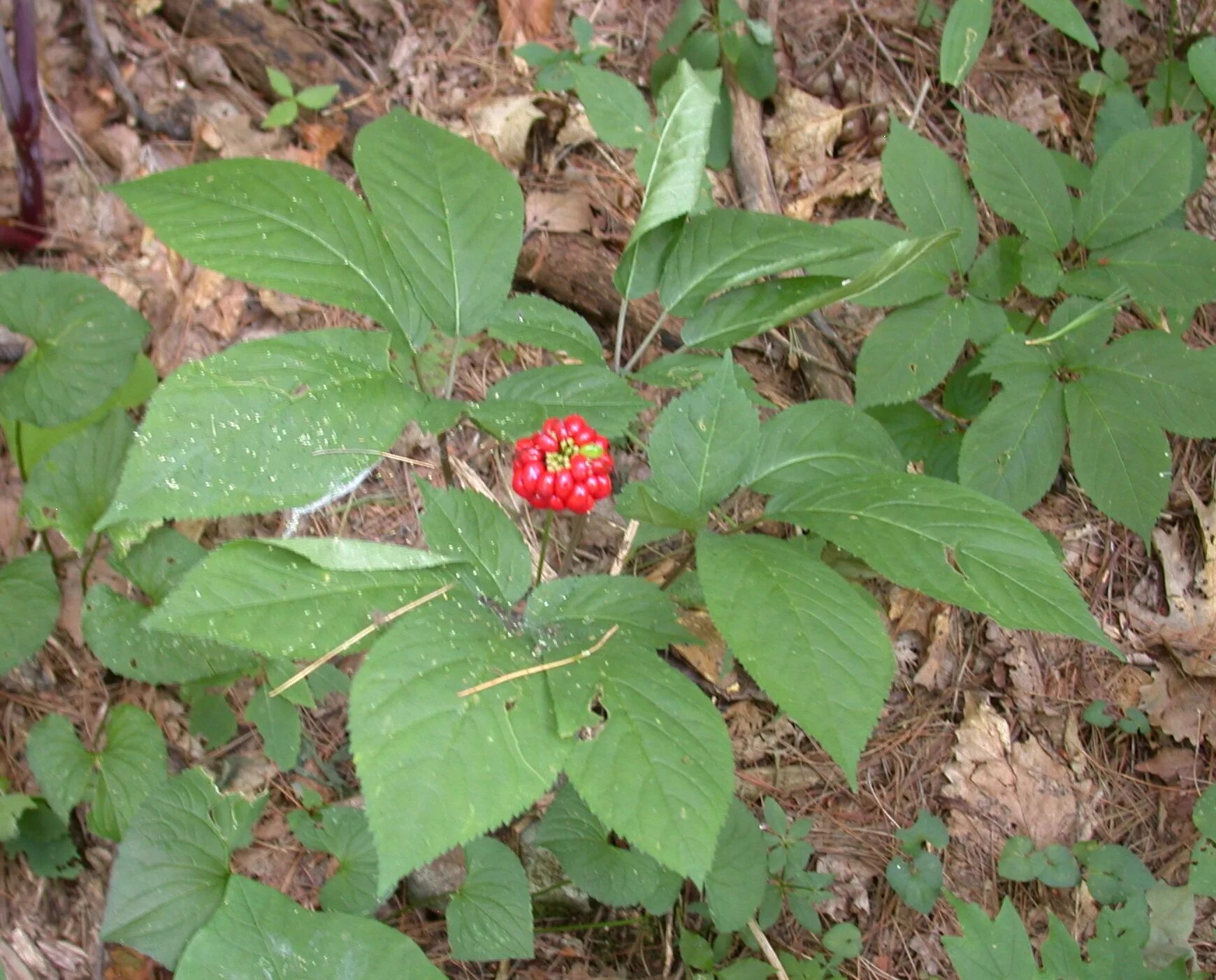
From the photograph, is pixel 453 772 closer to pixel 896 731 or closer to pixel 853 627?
pixel 853 627

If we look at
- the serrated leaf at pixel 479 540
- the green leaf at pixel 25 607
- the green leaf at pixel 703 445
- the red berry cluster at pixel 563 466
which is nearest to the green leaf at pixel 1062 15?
the green leaf at pixel 703 445

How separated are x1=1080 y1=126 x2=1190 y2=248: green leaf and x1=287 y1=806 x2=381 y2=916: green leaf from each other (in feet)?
6.73

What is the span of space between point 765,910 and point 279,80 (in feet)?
8.32

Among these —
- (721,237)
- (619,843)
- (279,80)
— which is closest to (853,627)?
(721,237)

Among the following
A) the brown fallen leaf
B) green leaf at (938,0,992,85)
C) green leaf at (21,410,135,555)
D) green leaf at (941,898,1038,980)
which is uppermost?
green leaf at (938,0,992,85)

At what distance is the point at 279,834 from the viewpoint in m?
1.93

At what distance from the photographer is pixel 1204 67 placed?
7.88 ft

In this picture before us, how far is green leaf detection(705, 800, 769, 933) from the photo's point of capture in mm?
1668

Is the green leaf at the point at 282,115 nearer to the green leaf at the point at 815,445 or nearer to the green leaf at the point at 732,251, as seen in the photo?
the green leaf at the point at 732,251

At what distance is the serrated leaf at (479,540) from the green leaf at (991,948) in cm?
97

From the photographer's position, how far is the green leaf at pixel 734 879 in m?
1.67

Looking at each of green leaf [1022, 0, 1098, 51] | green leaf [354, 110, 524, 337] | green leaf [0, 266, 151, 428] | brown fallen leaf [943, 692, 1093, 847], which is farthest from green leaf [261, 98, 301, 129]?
brown fallen leaf [943, 692, 1093, 847]

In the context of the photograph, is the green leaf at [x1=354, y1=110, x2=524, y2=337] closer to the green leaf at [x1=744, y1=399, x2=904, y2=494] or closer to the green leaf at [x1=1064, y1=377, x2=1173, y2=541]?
the green leaf at [x1=744, y1=399, x2=904, y2=494]

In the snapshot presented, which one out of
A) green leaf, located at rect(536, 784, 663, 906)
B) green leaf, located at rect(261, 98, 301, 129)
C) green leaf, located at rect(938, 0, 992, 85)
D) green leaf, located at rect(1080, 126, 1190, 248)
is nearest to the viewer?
green leaf, located at rect(536, 784, 663, 906)
